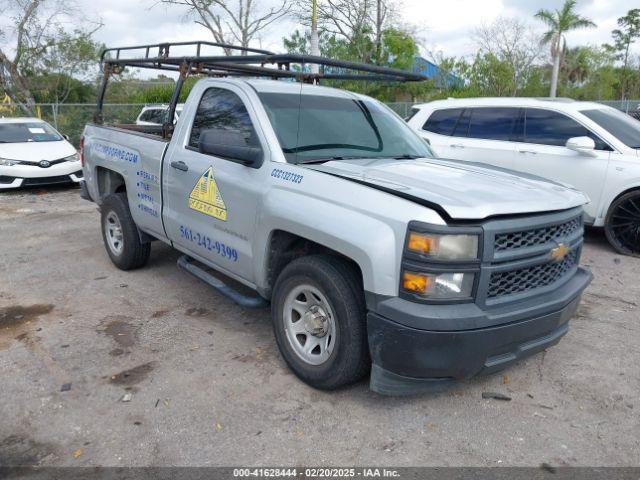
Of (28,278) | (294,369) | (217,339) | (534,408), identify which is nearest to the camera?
(534,408)

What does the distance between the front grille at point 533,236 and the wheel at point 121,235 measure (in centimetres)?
379

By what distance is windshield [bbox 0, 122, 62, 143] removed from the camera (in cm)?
1084

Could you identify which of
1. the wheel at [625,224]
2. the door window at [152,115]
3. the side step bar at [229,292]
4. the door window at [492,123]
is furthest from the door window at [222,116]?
the door window at [152,115]

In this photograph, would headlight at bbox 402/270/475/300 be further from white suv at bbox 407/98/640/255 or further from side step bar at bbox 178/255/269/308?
white suv at bbox 407/98/640/255

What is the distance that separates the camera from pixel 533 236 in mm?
2939

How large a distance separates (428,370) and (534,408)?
0.92 metres

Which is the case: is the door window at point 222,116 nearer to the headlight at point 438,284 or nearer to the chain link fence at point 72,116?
the headlight at point 438,284

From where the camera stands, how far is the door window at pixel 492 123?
7484 mm

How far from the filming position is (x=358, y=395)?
3299mm

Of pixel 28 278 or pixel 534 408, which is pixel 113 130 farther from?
pixel 534 408

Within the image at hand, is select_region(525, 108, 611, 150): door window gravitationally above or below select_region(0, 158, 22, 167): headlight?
above

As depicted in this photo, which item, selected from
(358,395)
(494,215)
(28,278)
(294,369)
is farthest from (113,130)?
(494,215)

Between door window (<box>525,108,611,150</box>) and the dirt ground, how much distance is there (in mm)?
2857

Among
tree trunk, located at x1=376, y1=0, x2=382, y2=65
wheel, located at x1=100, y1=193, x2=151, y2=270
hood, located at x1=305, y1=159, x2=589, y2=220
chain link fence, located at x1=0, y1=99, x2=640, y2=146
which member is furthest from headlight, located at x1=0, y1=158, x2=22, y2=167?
tree trunk, located at x1=376, y1=0, x2=382, y2=65
